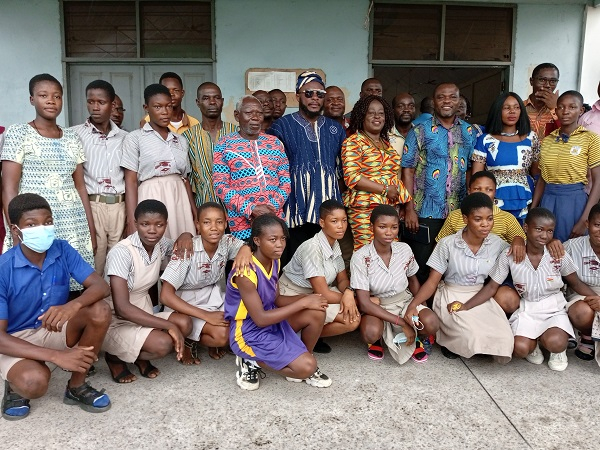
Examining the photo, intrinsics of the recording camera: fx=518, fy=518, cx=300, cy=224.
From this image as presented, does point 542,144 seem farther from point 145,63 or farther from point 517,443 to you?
point 145,63

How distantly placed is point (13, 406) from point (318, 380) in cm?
157

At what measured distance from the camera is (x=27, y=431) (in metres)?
2.45

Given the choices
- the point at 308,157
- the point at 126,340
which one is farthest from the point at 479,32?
the point at 126,340

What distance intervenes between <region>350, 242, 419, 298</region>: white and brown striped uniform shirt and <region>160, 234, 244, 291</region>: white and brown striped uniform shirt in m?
0.78

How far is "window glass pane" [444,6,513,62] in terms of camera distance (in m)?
6.52

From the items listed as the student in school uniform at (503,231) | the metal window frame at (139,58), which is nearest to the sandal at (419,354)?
the student in school uniform at (503,231)

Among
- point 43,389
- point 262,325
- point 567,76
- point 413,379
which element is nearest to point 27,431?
point 43,389

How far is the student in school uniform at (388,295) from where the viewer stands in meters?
3.27

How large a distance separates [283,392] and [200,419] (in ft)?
1.63

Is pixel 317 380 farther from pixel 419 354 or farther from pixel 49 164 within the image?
pixel 49 164

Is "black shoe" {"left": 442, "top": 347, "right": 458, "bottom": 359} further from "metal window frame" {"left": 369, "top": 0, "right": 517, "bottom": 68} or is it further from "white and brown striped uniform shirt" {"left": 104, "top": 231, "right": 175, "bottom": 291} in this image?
"metal window frame" {"left": 369, "top": 0, "right": 517, "bottom": 68}

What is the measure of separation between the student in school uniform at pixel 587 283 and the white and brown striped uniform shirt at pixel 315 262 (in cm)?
152

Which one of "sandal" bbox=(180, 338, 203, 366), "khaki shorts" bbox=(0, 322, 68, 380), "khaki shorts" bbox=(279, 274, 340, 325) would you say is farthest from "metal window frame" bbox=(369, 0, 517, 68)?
"khaki shorts" bbox=(0, 322, 68, 380)

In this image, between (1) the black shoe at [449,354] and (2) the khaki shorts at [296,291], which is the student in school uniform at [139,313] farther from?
(1) the black shoe at [449,354]
